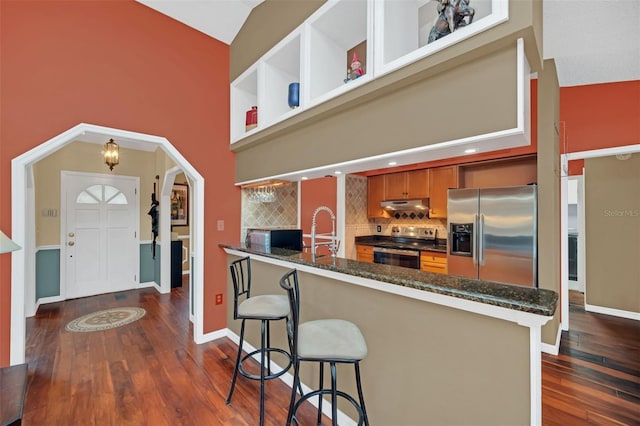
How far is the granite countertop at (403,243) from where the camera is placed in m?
4.32

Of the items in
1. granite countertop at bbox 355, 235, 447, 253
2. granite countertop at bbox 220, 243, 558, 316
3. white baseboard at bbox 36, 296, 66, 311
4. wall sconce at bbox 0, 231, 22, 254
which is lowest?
white baseboard at bbox 36, 296, 66, 311

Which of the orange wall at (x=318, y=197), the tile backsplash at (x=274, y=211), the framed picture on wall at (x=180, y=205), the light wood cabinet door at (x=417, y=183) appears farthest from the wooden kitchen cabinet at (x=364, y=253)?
the framed picture on wall at (x=180, y=205)

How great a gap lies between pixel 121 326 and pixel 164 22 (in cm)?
371

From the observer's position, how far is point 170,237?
539 cm

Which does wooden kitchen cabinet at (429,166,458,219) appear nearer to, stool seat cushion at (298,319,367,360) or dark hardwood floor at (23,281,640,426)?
dark hardwood floor at (23,281,640,426)

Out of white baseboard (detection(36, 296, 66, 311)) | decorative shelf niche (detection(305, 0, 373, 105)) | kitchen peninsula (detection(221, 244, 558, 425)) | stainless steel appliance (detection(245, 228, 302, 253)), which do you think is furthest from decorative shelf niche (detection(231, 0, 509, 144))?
white baseboard (detection(36, 296, 66, 311))

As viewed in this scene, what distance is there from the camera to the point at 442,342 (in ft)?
4.58

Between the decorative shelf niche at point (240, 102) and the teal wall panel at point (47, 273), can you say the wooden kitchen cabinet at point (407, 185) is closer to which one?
the decorative shelf niche at point (240, 102)

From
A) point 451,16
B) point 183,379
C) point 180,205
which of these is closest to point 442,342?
point 451,16

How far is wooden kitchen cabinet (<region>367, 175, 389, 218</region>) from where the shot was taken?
5238 millimetres

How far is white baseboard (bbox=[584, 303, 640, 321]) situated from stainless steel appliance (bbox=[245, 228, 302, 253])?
4.31 meters

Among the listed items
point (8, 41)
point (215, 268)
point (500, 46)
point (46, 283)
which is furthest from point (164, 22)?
point (46, 283)

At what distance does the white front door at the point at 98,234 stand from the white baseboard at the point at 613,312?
762cm

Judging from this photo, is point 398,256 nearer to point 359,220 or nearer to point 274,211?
point 359,220
